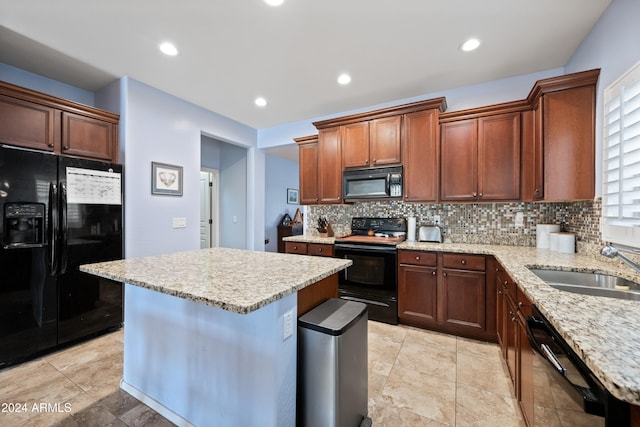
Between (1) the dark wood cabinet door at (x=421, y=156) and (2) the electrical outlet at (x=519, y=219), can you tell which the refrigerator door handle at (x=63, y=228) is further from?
(2) the electrical outlet at (x=519, y=219)

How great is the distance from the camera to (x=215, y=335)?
4.43 feet

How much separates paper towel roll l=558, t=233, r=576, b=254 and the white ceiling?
164 cm

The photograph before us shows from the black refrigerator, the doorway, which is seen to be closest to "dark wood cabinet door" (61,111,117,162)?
the black refrigerator

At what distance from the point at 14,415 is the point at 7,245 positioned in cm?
123

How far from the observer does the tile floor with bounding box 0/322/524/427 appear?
161 centimetres

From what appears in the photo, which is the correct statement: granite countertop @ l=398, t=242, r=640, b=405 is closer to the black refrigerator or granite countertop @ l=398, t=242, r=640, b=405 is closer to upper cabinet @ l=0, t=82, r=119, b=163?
the black refrigerator

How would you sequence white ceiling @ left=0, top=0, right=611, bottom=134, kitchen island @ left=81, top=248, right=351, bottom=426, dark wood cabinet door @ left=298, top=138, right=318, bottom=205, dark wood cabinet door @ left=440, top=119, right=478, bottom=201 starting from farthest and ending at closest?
dark wood cabinet door @ left=298, top=138, right=318, bottom=205, dark wood cabinet door @ left=440, top=119, right=478, bottom=201, white ceiling @ left=0, top=0, right=611, bottom=134, kitchen island @ left=81, top=248, right=351, bottom=426

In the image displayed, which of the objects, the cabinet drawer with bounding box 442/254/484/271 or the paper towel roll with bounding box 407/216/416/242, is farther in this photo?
the paper towel roll with bounding box 407/216/416/242

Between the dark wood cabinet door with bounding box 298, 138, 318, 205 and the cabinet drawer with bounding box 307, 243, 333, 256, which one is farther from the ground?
the dark wood cabinet door with bounding box 298, 138, 318, 205

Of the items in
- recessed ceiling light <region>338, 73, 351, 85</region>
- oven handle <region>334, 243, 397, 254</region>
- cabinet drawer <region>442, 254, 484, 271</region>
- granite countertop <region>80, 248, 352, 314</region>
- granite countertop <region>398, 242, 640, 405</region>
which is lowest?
cabinet drawer <region>442, 254, 484, 271</region>

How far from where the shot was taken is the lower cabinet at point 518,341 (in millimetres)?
1344

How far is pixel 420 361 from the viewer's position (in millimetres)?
2232

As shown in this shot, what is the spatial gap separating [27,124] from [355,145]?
3.18 m

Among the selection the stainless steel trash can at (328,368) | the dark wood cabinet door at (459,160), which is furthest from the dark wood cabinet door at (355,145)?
the stainless steel trash can at (328,368)
